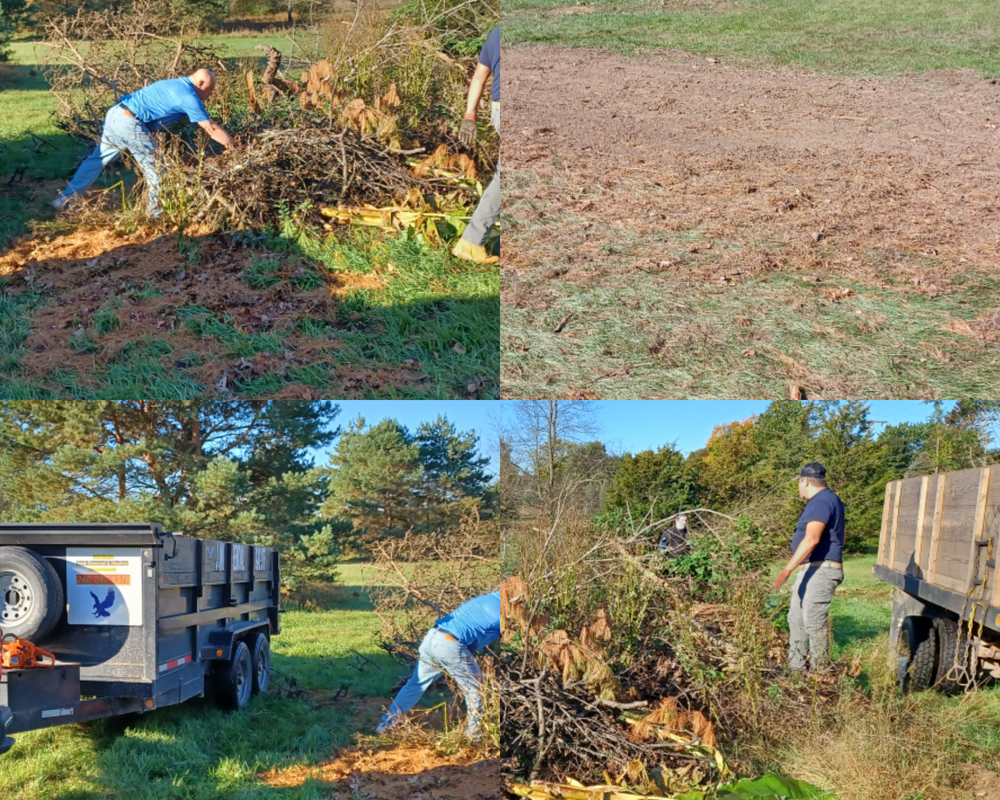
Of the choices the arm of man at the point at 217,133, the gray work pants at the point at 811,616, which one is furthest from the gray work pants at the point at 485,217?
the gray work pants at the point at 811,616

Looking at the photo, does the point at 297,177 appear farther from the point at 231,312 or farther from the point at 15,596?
the point at 15,596

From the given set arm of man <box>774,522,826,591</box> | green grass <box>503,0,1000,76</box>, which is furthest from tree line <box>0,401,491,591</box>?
green grass <box>503,0,1000,76</box>

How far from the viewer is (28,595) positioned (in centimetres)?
508

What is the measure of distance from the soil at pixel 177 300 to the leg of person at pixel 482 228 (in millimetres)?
820

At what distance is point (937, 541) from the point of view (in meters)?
5.84

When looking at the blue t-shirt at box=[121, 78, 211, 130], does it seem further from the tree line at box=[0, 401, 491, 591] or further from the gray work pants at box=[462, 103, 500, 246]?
the tree line at box=[0, 401, 491, 591]

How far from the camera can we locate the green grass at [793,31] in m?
15.6

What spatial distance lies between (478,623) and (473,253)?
3.24 metres

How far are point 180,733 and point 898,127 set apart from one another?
10565 mm

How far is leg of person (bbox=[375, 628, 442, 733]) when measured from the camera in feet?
20.1

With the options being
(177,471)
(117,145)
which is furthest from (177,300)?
(177,471)

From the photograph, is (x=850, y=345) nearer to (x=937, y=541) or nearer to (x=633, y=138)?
(x=937, y=541)

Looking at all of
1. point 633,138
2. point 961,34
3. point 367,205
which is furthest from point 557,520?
point 961,34

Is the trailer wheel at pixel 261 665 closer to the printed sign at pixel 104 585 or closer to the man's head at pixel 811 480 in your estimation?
the printed sign at pixel 104 585
